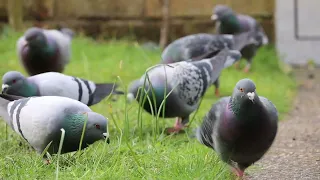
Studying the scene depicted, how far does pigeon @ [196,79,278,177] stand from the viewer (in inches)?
125

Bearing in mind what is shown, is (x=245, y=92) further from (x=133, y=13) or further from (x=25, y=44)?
(x=133, y=13)

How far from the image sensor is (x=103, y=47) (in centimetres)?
920

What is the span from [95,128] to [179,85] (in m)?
1.19

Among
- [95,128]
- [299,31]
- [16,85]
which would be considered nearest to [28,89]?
[16,85]

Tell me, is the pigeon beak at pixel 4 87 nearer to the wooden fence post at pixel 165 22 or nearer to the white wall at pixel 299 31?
the wooden fence post at pixel 165 22

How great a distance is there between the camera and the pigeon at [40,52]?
621cm

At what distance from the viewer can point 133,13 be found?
1030 centimetres

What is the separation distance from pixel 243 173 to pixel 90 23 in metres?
7.23

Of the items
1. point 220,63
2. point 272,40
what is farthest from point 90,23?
point 220,63

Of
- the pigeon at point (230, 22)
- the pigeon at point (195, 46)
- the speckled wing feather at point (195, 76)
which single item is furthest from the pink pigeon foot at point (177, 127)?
the pigeon at point (230, 22)

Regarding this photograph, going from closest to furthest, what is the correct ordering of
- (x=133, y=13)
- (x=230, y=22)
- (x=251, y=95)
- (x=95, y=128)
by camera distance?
(x=251, y=95) → (x=95, y=128) → (x=230, y=22) → (x=133, y=13)

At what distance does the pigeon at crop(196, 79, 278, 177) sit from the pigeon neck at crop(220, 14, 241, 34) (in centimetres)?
425

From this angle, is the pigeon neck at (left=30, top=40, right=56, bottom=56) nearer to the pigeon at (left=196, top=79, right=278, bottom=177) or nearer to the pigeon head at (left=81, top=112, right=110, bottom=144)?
the pigeon head at (left=81, top=112, right=110, bottom=144)

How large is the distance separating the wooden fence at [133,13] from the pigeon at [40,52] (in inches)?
143
